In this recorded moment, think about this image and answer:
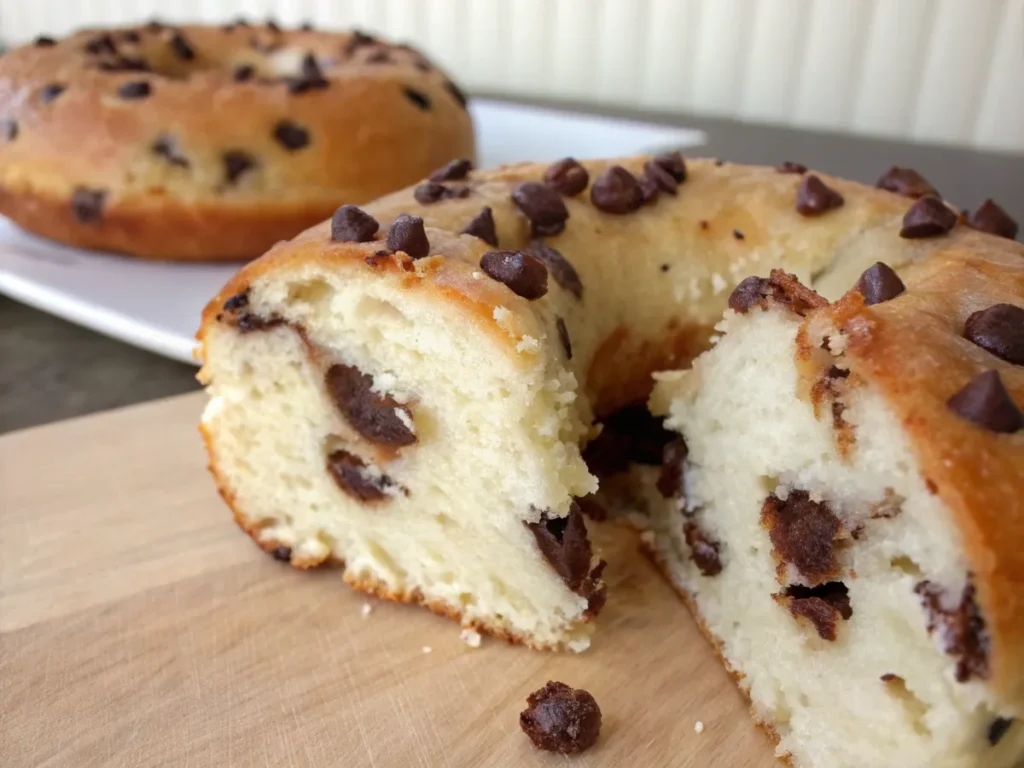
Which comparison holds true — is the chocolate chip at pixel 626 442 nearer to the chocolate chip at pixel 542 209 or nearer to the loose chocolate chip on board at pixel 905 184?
the chocolate chip at pixel 542 209

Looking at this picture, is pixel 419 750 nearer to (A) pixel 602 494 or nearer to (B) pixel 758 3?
(A) pixel 602 494

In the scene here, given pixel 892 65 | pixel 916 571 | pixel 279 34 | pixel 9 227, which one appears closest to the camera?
pixel 916 571

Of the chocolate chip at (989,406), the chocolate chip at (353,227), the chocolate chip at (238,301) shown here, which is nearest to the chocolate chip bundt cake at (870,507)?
the chocolate chip at (989,406)

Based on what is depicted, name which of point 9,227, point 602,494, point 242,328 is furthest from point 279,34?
point 602,494

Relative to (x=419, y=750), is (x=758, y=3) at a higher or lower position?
higher

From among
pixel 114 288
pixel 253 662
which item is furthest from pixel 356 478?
pixel 114 288

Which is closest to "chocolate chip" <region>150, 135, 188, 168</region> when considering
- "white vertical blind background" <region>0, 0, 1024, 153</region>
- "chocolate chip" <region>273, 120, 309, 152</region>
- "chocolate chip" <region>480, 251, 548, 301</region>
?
"chocolate chip" <region>273, 120, 309, 152</region>
